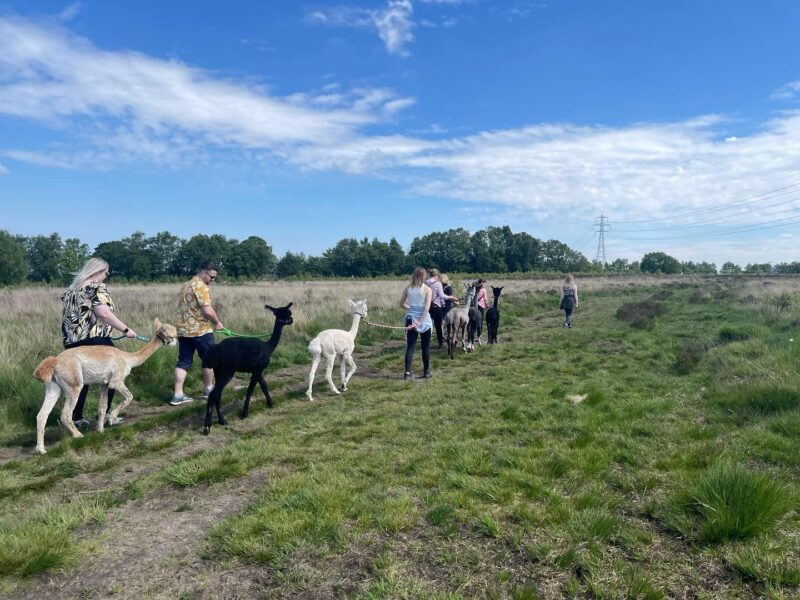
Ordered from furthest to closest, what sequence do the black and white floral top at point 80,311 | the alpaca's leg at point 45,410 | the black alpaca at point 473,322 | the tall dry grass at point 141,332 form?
the black alpaca at point 473,322, the tall dry grass at point 141,332, the black and white floral top at point 80,311, the alpaca's leg at point 45,410

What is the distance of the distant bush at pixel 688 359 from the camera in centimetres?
878

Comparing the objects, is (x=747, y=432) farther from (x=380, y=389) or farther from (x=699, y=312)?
(x=699, y=312)

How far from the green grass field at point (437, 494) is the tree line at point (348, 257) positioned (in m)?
66.7

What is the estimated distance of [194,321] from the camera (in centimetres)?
714

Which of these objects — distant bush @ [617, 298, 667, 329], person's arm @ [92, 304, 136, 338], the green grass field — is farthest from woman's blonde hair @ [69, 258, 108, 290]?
distant bush @ [617, 298, 667, 329]

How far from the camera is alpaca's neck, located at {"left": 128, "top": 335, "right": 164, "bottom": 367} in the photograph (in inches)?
245

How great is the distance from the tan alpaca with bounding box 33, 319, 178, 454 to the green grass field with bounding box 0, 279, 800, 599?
1.16ft

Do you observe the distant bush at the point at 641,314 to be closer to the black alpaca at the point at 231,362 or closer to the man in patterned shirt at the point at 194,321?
the black alpaca at the point at 231,362

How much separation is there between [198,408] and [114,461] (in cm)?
190

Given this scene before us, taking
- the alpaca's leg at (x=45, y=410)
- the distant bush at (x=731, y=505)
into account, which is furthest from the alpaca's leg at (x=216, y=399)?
the distant bush at (x=731, y=505)

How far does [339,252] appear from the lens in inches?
3578

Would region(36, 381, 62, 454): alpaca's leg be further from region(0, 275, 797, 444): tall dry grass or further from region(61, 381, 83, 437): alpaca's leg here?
region(0, 275, 797, 444): tall dry grass

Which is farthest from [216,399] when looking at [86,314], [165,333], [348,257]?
[348,257]

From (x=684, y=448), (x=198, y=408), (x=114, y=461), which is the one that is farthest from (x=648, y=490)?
(x=198, y=408)
